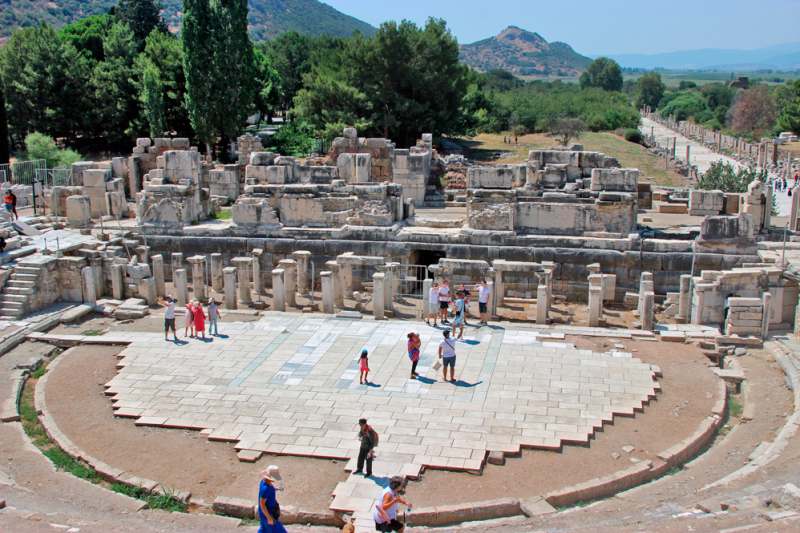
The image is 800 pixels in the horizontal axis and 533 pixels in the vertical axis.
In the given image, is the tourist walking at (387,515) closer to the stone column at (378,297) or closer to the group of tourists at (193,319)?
the group of tourists at (193,319)

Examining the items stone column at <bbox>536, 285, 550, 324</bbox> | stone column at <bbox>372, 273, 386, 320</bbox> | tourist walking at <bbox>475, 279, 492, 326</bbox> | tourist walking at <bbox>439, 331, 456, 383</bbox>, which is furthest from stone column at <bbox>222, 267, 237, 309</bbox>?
stone column at <bbox>536, 285, 550, 324</bbox>

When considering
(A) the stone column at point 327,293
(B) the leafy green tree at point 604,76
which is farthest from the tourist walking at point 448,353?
(B) the leafy green tree at point 604,76

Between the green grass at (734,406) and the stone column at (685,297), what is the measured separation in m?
4.32

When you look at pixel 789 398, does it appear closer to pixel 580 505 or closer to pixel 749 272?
pixel 749 272

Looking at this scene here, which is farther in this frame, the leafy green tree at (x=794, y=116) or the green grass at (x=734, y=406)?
the leafy green tree at (x=794, y=116)

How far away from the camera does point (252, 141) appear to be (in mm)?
34781

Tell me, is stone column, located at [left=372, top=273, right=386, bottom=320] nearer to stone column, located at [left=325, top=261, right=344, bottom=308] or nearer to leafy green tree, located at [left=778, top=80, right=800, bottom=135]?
stone column, located at [left=325, top=261, right=344, bottom=308]

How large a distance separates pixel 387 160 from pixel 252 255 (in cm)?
1207

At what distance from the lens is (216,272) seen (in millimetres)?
21922

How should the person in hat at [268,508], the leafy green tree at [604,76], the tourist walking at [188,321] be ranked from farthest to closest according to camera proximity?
the leafy green tree at [604,76] → the tourist walking at [188,321] → the person in hat at [268,508]

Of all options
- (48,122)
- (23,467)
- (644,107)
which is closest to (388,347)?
(23,467)

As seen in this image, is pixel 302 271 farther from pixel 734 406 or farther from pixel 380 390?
pixel 734 406

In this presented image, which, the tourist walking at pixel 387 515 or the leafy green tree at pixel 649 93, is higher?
the leafy green tree at pixel 649 93

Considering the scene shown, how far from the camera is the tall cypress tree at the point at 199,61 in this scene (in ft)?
121
